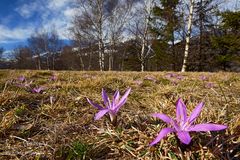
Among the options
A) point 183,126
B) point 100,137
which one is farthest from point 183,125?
point 100,137

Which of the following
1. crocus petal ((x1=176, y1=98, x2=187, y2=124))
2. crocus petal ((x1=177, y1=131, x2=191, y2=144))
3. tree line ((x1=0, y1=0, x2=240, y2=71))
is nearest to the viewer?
crocus petal ((x1=177, y1=131, x2=191, y2=144))

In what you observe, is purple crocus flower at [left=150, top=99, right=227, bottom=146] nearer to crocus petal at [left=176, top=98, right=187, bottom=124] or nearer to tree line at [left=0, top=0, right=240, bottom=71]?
crocus petal at [left=176, top=98, right=187, bottom=124]

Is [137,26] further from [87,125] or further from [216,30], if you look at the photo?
[87,125]

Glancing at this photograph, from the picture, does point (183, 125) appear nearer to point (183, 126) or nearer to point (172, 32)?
point (183, 126)

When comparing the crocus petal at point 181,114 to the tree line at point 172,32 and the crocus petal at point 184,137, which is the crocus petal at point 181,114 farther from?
the tree line at point 172,32

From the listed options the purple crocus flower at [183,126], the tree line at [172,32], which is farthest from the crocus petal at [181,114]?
the tree line at [172,32]

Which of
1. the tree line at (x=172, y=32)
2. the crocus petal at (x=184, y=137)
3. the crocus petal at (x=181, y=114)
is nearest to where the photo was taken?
the crocus petal at (x=184, y=137)

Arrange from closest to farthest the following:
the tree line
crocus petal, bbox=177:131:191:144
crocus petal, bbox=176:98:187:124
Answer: crocus petal, bbox=177:131:191:144, crocus petal, bbox=176:98:187:124, the tree line

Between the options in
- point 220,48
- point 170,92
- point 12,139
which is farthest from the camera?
point 220,48

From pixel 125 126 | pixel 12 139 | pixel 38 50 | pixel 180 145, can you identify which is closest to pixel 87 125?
pixel 125 126

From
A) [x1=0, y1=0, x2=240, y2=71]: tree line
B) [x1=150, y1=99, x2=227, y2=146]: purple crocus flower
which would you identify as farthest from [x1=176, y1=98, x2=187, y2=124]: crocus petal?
[x1=0, y1=0, x2=240, y2=71]: tree line

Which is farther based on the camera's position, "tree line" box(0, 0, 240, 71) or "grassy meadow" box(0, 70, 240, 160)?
"tree line" box(0, 0, 240, 71)

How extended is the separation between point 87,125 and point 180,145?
71 cm

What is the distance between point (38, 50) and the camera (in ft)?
204
